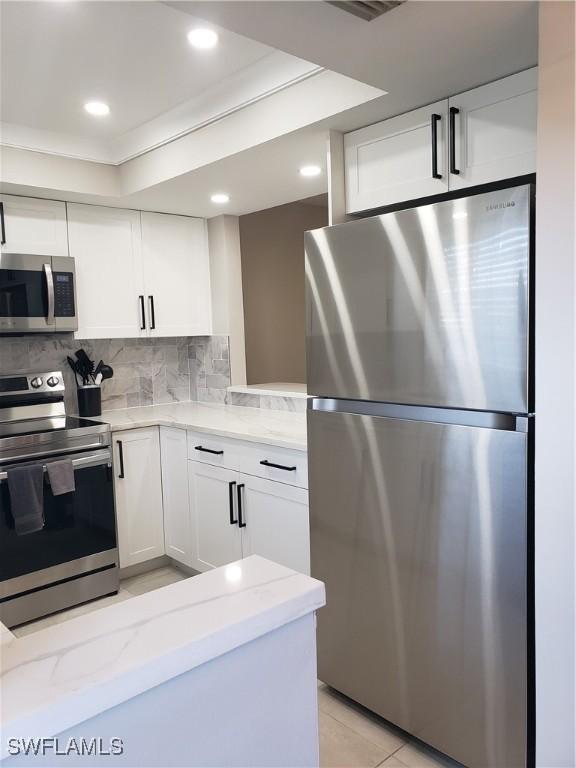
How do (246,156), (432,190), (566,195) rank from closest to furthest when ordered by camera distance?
1. (566,195)
2. (432,190)
3. (246,156)

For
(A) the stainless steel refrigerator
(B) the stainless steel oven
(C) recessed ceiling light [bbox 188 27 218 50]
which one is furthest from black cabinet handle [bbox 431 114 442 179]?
(B) the stainless steel oven

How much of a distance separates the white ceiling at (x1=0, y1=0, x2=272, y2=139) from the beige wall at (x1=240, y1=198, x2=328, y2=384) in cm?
166

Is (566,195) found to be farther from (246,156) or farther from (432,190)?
(246,156)

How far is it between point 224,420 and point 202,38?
71.6 inches

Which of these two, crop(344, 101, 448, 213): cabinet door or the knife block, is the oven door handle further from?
crop(344, 101, 448, 213): cabinet door

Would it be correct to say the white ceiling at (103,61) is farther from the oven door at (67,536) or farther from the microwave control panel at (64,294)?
the oven door at (67,536)

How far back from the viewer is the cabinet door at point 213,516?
290 cm

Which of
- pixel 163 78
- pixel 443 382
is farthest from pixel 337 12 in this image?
pixel 163 78

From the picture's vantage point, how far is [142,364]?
3865mm

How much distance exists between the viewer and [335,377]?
203 cm

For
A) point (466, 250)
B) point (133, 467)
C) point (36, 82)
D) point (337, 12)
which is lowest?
point (133, 467)

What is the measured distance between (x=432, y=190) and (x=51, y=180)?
1921 mm

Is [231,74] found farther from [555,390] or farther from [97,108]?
[555,390]

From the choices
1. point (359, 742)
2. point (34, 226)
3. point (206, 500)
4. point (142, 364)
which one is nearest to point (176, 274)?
point (142, 364)
